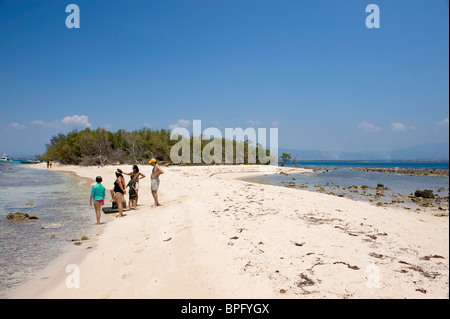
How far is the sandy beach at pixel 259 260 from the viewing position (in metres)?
4.02

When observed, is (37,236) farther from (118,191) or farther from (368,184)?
(368,184)

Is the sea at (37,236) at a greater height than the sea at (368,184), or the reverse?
the sea at (37,236)

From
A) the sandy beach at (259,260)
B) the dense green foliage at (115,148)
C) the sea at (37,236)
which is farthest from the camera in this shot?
the dense green foliage at (115,148)

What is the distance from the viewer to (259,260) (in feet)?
16.5

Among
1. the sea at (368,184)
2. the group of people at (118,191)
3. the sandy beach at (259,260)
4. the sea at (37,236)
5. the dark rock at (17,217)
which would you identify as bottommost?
the sea at (368,184)

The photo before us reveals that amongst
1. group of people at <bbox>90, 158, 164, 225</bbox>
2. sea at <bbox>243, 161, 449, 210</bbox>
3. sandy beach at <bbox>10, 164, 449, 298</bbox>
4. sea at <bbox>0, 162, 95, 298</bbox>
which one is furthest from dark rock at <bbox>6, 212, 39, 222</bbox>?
sea at <bbox>243, 161, 449, 210</bbox>

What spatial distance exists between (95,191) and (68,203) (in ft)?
22.1

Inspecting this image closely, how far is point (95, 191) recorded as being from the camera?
374 inches

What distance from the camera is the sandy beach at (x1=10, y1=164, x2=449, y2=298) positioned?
4016 millimetres

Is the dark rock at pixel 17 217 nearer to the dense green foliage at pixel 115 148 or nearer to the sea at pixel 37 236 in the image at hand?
the sea at pixel 37 236

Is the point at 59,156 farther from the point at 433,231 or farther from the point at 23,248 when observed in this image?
the point at 433,231

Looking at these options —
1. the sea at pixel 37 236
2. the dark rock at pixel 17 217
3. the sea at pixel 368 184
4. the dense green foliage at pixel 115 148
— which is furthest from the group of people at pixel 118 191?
the dense green foliage at pixel 115 148

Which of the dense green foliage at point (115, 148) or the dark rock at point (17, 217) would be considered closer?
the dark rock at point (17, 217)

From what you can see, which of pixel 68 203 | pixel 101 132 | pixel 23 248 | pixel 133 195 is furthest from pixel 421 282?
pixel 101 132
